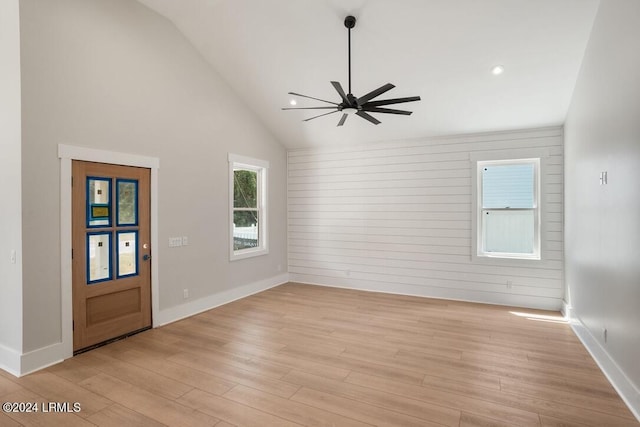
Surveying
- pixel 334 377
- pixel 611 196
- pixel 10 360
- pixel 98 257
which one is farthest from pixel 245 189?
pixel 611 196

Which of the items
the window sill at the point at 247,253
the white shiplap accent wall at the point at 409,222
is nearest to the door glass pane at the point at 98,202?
the window sill at the point at 247,253

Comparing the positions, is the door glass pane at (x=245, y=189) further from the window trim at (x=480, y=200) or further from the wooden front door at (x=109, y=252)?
the window trim at (x=480, y=200)

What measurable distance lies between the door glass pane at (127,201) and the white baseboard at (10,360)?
61.0 inches

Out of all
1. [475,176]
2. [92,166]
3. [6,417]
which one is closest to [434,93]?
[475,176]

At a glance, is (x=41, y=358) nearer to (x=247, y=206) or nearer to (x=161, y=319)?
(x=161, y=319)

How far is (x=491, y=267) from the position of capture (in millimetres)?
5438

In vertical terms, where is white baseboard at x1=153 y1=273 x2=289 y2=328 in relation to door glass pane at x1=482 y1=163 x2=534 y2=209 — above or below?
below

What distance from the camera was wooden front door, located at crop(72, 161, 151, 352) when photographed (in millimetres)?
3541

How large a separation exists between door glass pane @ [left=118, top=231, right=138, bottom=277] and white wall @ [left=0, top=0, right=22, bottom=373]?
965 mm

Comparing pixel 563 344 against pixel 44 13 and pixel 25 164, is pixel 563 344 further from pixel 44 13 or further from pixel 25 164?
pixel 44 13

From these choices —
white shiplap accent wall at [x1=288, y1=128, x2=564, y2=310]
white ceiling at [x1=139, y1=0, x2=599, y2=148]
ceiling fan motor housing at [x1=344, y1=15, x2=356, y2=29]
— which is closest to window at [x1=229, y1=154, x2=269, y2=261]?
white shiplap accent wall at [x1=288, y1=128, x2=564, y2=310]

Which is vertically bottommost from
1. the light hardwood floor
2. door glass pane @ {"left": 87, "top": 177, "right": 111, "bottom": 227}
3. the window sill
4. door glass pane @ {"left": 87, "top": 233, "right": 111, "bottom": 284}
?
the light hardwood floor

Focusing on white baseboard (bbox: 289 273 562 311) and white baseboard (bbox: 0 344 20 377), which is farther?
white baseboard (bbox: 289 273 562 311)

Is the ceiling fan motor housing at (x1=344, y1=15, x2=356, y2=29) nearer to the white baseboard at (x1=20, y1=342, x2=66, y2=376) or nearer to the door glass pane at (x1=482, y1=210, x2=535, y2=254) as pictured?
the door glass pane at (x1=482, y1=210, x2=535, y2=254)
